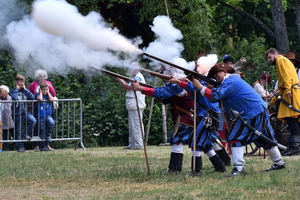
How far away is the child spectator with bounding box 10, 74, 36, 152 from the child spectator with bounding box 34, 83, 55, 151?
0.22 metres

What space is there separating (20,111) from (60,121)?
1521 millimetres

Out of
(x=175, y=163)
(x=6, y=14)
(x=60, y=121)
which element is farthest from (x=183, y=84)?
(x=60, y=121)

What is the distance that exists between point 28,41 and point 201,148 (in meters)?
3.56

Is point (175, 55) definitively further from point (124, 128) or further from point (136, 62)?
point (124, 128)

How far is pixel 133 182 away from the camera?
7270 millimetres

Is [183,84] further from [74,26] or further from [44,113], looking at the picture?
[44,113]

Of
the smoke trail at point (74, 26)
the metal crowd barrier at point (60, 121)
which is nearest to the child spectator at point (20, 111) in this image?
the metal crowd barrier at point (60, 121)

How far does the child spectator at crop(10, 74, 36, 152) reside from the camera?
13375 mm

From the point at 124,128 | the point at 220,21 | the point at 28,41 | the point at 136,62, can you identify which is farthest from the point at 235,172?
the point at 220,21

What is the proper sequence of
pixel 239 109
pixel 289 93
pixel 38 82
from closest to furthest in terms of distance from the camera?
pixel 239 109 → pixel 289 93 → pixel 38 82

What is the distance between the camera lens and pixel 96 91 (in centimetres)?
1641

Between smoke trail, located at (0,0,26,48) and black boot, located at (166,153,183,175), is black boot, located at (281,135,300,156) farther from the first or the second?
smoke trail, located at (0,0,26,48)

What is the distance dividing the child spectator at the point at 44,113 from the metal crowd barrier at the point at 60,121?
6cm

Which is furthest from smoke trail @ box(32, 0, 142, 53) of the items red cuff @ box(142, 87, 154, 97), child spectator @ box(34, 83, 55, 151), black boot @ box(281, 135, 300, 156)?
child spectator @ box(34, 83, 55, 151)
